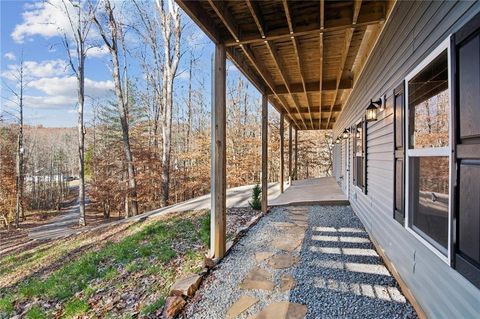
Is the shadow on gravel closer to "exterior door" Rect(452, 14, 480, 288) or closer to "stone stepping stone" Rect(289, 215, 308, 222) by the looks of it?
"stone stepping stone" Rect(289, 215, 308, 222)

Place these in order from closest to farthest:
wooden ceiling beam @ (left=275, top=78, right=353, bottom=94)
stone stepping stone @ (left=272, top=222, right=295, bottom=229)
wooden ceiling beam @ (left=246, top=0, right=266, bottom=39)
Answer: wooden ceiling beam @ (left=246, top=0, right=266, bottom=39) → stone stepping stone @ (left=272, top=222, right=295, bottom=229) → wooden ceiling beam @ (left=275, top=78, right=353, bottom=94)

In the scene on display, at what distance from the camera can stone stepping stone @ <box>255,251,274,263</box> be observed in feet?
12.4

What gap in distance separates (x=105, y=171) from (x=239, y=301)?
16.6 meters

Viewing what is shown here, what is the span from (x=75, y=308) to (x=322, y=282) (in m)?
3.27

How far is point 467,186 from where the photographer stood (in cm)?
150

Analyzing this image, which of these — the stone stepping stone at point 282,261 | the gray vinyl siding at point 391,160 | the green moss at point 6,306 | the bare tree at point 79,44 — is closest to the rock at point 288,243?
the stone stepping stone at point 282,261

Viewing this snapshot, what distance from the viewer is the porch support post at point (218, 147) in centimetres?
378

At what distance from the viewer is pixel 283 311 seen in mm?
2504

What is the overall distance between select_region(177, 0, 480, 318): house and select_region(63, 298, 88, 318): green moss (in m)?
1.89

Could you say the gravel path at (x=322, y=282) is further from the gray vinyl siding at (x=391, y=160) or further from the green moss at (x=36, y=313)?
the green moss at (x=36, y=313)

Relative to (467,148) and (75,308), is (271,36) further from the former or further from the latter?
(75,308)

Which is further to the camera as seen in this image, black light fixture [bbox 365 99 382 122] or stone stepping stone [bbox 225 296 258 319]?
black light fixture [bbox 365 99 382 122]

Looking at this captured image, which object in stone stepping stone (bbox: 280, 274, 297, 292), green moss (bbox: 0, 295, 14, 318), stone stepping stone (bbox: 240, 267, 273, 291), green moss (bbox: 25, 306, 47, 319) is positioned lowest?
green moss (bbox: 0, 295, 14, 318)

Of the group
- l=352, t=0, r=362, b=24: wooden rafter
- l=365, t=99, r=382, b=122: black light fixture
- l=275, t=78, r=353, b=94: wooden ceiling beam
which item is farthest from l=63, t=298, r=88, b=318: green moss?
l=275, t=78, r=353, b=94: wooden ceiling beam
